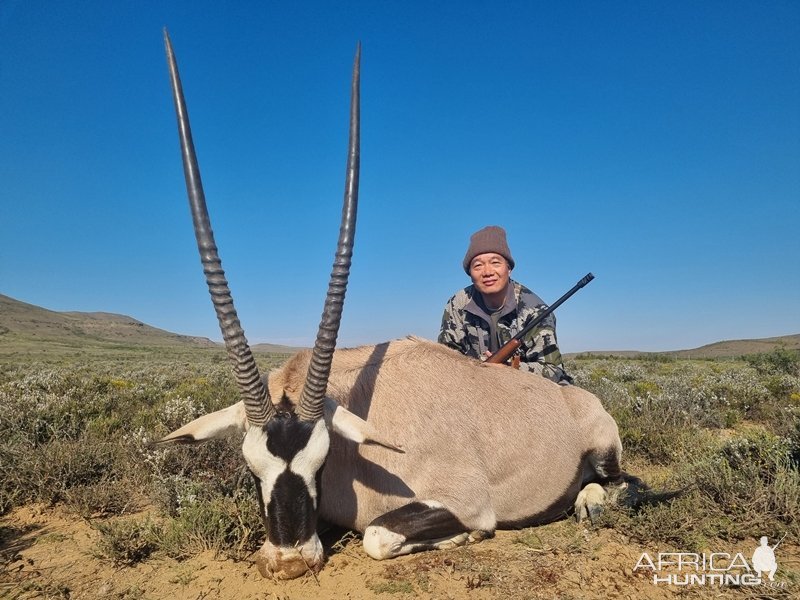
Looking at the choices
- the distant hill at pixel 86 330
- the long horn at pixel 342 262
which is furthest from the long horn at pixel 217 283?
the distant hill at pixel 86 330

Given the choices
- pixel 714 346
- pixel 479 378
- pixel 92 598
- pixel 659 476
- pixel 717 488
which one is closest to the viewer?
pixel 92 598

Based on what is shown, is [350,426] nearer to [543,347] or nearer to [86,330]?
[543,347]

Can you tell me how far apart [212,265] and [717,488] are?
456cm

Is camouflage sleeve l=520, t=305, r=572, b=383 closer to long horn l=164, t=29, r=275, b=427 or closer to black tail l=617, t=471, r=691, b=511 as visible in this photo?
black tail l=617, t=471, r=691, b=511

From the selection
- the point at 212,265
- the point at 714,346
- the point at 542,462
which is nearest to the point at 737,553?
the point at 542,462

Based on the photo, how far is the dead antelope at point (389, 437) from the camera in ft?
10.4

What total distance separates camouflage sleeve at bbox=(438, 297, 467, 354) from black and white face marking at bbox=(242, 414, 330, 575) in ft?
12.8

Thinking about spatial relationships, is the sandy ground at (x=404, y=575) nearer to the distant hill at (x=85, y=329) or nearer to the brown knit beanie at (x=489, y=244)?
the brown knit beanie at (x=489, y=244)

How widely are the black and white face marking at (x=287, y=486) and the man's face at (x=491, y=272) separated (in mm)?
3848

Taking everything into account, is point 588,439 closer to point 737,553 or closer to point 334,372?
point 737,553

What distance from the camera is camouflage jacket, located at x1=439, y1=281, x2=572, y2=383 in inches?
248

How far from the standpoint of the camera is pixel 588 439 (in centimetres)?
490

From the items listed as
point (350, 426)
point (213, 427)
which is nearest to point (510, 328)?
point (350, 426)

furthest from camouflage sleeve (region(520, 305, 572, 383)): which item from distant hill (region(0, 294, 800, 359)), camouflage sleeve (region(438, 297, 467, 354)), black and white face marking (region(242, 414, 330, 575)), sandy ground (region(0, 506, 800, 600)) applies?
distant hill (region(0, 294, 800, 359))
